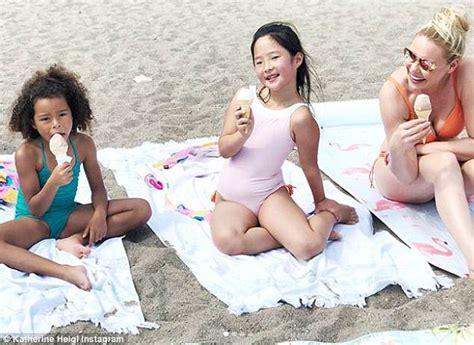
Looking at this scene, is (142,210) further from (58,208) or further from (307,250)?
(307,250)

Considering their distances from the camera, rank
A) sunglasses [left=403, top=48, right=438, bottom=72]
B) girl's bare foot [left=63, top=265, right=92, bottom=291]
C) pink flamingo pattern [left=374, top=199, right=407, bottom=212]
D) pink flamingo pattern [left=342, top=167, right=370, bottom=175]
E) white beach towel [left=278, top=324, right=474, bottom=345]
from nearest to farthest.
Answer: white beach towel [left=278, top=324, right=474, bottom=345]
girl's bare foot [left=63, top=265, right=92, bottom=291]
sunglasses [left=403, top=48, right=438, bottom=72]
pink flamingo pattern [left=374, top=199, right=407, bottom=212]
pink flamingo pattern [left=342, top=167, right=370, bottom=175]

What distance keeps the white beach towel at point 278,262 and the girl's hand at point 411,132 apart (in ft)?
1.66

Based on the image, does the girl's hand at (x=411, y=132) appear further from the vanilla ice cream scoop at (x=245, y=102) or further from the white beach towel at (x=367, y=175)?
the vanilla ice cream scoop at (x=245, y=102)

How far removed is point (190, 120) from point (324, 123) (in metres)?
0.97

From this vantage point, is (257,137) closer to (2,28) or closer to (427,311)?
(427,311)

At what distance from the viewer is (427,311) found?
111 inches

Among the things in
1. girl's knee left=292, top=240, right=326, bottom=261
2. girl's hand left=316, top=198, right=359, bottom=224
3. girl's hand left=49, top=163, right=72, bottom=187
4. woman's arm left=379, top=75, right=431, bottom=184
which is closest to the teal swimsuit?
girl's hand left=49, top=163, right=72, bottom=187

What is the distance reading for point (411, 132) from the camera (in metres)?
3.19

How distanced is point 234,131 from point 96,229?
82 centimetres

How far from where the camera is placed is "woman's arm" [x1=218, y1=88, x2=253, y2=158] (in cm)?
313

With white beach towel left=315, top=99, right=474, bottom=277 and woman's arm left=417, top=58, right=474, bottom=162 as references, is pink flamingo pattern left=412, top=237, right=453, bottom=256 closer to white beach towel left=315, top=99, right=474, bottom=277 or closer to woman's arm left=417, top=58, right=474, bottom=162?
white beach towel left=315, top=99, right=474, bottom=277

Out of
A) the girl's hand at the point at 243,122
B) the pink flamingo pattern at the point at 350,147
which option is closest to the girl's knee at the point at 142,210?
Answer: the girl's hand at the point at 243,122

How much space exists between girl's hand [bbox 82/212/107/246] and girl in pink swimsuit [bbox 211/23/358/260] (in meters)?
0.53

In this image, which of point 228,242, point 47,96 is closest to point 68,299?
point 228,242
